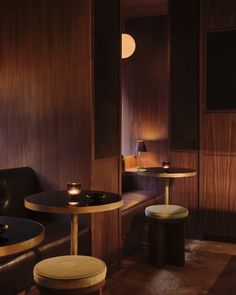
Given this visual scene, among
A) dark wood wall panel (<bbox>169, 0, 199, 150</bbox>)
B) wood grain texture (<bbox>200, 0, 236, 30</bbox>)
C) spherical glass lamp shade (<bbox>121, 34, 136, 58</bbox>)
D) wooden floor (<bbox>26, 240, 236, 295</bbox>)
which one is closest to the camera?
wooden floor (<bbox>26, 240, 236, 295</bbox>)

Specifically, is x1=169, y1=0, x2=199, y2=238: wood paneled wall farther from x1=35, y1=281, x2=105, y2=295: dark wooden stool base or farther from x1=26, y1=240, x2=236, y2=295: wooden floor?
x1=35, y1=281, x2=105, y2=295: dark wooden stool base

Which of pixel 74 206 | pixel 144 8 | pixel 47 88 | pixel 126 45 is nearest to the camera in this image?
pixel 74 206

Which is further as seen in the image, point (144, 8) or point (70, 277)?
point (144, 8)

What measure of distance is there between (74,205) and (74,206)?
0.02 metres

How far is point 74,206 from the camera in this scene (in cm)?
229

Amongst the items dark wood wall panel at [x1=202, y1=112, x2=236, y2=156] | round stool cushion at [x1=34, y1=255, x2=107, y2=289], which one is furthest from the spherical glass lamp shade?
round stool cushion at [x1=34, y1=255, x2=107, y2=289]

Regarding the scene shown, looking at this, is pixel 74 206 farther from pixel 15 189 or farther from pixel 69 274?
pixel 15 189

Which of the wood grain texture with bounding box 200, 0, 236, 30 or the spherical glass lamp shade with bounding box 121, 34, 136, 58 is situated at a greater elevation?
the wood grain texture with bounding box 200, 0, 236, 30

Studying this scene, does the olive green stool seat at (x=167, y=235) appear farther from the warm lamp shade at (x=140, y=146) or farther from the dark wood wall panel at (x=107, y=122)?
the warm lamp shade at (x=140, y=146)

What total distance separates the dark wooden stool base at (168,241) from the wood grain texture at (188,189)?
1.01 metres

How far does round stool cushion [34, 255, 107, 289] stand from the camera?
202cm

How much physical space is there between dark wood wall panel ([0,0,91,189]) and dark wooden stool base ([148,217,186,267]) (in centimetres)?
86

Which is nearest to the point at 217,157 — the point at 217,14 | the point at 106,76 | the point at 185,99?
the point at 185,99

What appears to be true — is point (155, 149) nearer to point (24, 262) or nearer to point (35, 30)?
point (35, 30)
